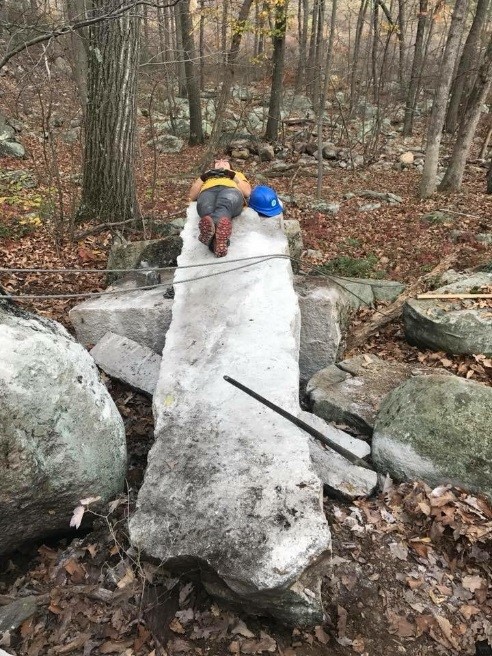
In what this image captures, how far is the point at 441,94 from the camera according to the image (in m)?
11.0

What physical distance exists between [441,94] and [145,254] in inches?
342

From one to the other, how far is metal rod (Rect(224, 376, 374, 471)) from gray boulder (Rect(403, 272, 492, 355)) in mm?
2196

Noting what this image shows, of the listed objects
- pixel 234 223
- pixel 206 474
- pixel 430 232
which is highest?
pixel 234 223

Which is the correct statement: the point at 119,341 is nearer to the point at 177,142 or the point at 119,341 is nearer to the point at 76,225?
the point at 76,225

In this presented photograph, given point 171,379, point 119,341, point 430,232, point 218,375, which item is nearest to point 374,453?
point 218,375

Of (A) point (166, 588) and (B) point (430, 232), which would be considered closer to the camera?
(A) point (166, 588)

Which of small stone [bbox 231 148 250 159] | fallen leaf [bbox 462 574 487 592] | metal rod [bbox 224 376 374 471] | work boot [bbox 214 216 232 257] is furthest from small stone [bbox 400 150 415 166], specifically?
fallen leaf [bbox 462 574 487 592]

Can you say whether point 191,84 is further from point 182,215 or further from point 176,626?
point 176,626

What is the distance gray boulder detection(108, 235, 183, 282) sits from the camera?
21.0 ft

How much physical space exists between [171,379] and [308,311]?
78.3 inches

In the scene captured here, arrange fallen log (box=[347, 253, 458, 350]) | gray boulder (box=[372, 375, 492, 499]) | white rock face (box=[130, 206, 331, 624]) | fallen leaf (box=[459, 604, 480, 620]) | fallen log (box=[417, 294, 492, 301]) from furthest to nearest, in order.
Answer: fallen log (box=[347, 253, 458, 350]) < fallen log (box=[417, 294, 492, 301]) < gray boulder (box=[372, 375, 492, 499]) < fallen leaf (box=[459, 604, 480, 620]) < white rock face (box=[130, 206, 331, 624])

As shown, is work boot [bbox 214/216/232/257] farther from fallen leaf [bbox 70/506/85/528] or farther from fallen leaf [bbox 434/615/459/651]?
fallen leaf [bbox 434/615/459/651]

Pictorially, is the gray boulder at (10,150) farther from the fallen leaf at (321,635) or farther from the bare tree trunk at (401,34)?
the bare tree trunk at (401,34)

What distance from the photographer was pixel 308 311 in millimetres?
5312
